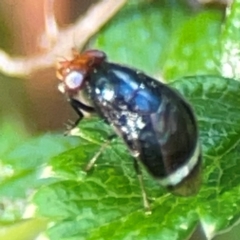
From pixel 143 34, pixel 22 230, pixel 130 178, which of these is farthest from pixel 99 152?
pixel 143 34

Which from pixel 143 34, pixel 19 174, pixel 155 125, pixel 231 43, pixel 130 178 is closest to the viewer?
pixel 155 125

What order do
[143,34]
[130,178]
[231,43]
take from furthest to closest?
[143,34] → [231,43] → [130,178]

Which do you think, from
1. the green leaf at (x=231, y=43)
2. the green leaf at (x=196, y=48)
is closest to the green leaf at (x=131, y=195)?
the green leaf at (x=231, y=43)

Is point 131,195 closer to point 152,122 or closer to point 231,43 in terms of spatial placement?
point 152,122

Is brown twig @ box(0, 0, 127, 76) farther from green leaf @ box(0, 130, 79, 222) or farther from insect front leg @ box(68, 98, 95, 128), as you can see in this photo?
insect front leg @ box(68, 98, 95, 128)

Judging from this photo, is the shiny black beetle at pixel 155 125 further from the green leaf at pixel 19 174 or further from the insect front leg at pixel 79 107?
the green leaf at pixel 19 174
